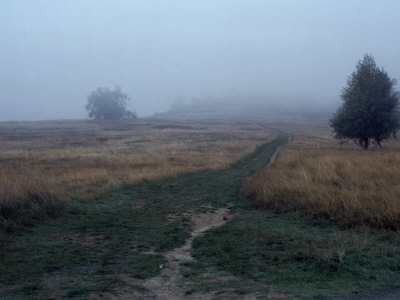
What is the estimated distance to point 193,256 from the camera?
33.6 ft

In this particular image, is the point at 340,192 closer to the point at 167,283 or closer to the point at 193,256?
the point at 193,256

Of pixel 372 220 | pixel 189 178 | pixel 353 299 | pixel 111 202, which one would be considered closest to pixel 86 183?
pixel 111 202

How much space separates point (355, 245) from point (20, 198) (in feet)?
32.6

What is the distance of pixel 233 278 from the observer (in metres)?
8.33

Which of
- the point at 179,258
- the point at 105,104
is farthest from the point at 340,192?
the point at 105,104

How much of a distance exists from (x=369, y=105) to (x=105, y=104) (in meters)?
102

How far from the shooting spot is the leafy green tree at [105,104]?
131 metres

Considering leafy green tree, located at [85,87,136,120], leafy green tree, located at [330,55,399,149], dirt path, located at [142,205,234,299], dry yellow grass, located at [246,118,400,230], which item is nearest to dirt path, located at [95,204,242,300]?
dirt path, located at [142,205,234,299]

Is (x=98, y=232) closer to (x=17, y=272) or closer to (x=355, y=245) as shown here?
(x=17, y=272)

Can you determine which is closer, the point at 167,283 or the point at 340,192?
the point at 167,283

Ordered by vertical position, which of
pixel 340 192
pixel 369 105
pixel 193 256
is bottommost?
pixel 193 256

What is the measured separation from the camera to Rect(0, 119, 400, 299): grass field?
25.1 feet

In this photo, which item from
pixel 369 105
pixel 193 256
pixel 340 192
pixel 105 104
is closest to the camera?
pixel 193 256

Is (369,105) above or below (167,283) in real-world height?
above
